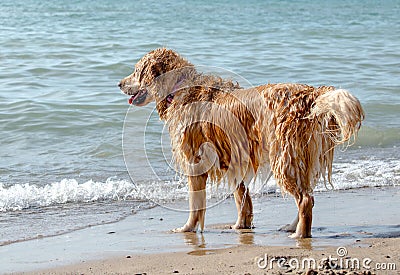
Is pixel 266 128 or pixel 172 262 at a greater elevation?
pixel 266 128

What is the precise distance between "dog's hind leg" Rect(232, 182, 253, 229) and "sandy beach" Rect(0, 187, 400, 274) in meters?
0.11

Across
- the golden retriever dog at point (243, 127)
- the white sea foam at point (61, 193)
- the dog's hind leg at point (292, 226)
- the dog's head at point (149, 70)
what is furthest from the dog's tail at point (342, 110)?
the white sea foam at point (61, 193)

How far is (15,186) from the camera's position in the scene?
7297mm

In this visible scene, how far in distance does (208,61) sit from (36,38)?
5674mm

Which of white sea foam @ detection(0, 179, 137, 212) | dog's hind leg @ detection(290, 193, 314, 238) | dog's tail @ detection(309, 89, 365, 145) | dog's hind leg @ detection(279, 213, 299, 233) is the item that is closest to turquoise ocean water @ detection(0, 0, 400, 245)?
white sea foam @ detection(0, 179, 137, 212)

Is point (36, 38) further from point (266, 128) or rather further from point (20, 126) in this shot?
point (266, 128)

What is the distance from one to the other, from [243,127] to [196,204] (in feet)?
2.58

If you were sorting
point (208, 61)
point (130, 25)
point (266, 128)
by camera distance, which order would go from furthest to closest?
1. point (130, 25)
2. point (208, 61)
3. point (266, 128)

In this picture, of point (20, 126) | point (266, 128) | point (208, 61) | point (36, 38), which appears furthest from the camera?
point (36, 38)

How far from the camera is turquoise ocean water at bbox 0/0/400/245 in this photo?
712 centimetres

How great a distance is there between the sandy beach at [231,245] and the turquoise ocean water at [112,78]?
0.48 metres

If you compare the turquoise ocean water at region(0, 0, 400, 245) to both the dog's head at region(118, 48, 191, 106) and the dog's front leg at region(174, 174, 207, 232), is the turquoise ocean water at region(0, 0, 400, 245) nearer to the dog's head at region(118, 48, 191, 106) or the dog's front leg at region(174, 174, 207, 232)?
the dog's front leg at region(174, 174, 207, 232)

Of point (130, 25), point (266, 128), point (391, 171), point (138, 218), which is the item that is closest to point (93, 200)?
point (138, 218)

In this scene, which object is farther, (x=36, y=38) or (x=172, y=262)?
(x=36, y=38)
